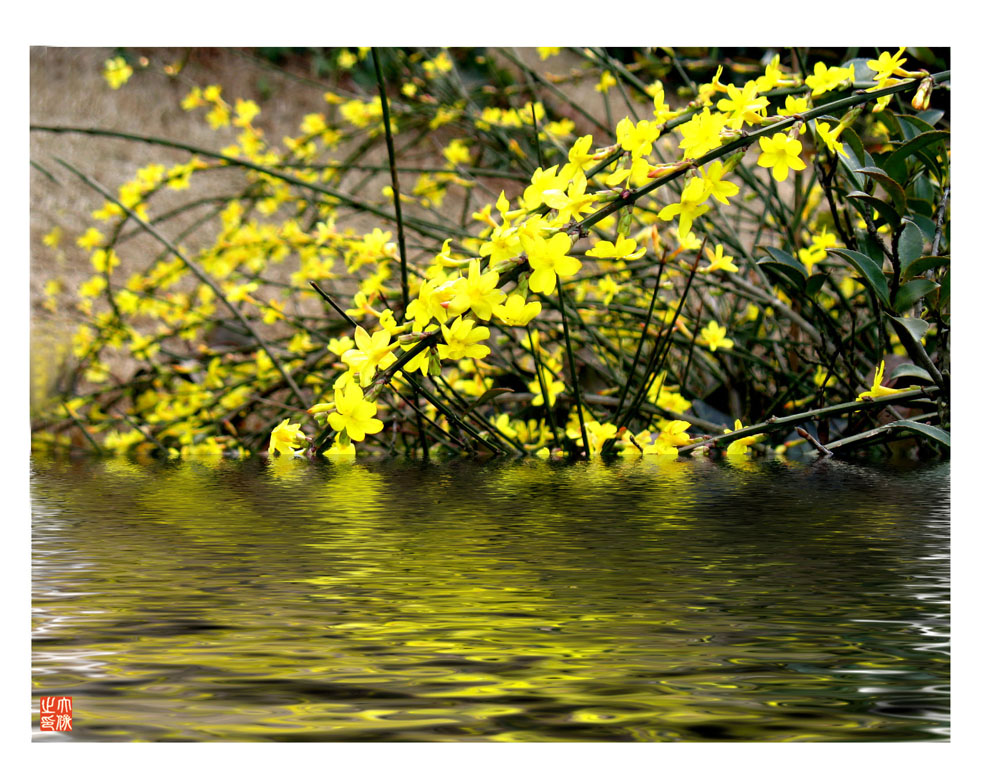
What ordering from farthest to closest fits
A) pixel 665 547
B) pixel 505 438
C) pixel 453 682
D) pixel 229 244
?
pixel 229 244 → pixel 505 438 → pixel 665 547 → pixel 453 682

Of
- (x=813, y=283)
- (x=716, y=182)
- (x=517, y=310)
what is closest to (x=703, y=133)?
(x=716, y=182)

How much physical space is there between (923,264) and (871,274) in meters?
0.03

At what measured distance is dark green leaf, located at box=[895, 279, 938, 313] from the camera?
53 cm

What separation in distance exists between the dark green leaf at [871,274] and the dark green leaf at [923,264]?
0.05 feet

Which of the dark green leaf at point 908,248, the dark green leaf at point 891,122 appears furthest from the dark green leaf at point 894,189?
the dark green leaf at point 891,122

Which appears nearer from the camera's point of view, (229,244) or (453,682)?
(453,682)

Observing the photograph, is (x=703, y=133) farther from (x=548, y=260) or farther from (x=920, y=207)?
(x=920, y=207)

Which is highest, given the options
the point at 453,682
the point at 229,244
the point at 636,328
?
the point at 229,244

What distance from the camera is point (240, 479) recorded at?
558 millimetres

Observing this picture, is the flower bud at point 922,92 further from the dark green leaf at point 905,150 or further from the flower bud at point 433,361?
the flower bud at point 433,361
